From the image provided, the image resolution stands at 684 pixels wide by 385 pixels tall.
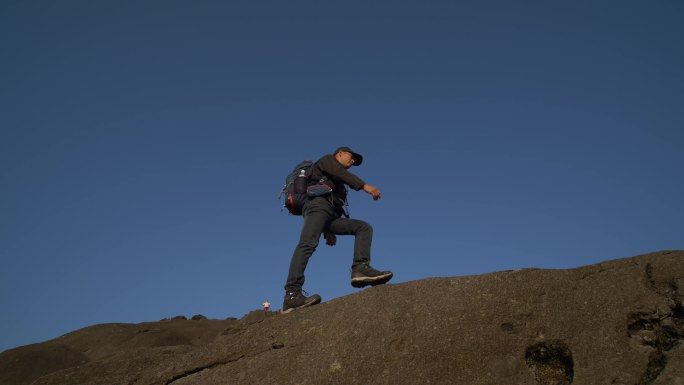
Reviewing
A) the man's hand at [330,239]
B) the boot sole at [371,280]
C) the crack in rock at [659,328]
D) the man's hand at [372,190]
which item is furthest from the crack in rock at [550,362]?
the man's hand at [330,239]

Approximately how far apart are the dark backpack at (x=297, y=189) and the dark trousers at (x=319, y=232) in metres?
0.19

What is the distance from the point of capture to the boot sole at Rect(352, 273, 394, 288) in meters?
9.15

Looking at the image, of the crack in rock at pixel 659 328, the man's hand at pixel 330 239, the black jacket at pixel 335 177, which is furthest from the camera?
the man's hand at pixel 330 239

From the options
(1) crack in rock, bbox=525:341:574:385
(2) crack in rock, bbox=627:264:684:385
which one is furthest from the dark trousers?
(2) crack in rock, bbox=627:264:684:385

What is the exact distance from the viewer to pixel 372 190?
30.9 feet

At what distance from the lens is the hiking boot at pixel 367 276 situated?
30.1ft

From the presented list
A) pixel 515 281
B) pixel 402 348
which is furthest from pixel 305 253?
pixel 515 281

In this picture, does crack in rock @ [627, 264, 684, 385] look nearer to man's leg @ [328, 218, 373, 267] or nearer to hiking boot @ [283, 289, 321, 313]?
man's leg @ [328, 218, 373, 267]

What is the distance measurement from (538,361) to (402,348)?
1852 millimetres

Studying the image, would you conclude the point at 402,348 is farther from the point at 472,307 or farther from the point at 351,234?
the point at 351,234

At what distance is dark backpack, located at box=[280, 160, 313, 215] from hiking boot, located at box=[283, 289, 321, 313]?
1628 millimetres

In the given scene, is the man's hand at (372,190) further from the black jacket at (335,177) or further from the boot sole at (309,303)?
the boot sole at (309,303)

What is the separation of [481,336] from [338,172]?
153 inches

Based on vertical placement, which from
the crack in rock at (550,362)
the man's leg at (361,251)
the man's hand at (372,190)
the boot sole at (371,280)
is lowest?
the crack in rock at (550,362)
